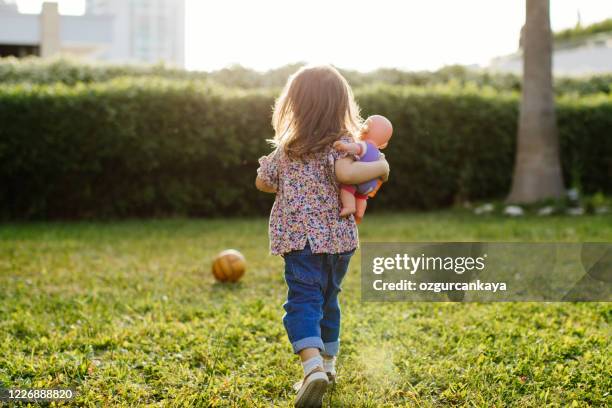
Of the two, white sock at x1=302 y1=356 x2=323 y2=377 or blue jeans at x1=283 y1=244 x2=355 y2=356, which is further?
blue jeans at x1=283 y1=244 x2=355 y2=356

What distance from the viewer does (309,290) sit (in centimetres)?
321

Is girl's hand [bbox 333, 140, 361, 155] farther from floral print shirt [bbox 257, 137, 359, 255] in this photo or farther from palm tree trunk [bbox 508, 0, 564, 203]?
palm tree trunk [bbox 508, 0, 564, 203]

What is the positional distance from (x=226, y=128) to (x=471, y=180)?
4.14 m

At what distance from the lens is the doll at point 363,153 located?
3.22 meters

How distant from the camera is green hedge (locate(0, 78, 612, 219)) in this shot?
9.29 metres

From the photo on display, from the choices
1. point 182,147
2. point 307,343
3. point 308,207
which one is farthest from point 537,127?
point 307,343

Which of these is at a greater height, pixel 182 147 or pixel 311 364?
pixel 182 147

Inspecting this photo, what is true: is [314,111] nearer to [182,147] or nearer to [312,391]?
[312,391]

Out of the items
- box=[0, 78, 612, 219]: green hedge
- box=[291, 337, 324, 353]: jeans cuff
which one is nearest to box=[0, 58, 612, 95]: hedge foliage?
box=[0, 78, 612, 219]: green hedge

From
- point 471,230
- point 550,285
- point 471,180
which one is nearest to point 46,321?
point 550,285

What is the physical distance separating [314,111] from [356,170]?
12.7 inches

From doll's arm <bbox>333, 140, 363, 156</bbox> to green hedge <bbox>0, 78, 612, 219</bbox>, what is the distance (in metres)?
6.66

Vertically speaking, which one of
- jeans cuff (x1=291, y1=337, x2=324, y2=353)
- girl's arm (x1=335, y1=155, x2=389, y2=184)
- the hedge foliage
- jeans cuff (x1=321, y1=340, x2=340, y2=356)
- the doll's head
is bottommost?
jeans cuff (x1=321, y1=340, x2=340, y2=356)

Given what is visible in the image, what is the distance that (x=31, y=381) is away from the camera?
3287 millimetres
